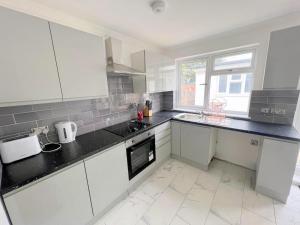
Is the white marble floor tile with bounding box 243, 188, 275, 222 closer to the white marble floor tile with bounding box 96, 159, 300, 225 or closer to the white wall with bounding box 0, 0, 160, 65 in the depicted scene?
the white marble floor tile with bounding box 96, 159, 300, 225

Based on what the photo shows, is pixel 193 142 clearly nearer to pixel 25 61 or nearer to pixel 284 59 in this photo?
pixel 284 59

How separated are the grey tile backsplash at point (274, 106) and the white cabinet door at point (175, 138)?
1.17 m

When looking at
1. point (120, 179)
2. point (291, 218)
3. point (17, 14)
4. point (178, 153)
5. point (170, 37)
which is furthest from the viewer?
Result: point (178, 153)

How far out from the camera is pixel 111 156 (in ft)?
4.69

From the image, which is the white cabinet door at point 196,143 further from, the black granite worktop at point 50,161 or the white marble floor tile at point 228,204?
the black granite worktop at point 50,161

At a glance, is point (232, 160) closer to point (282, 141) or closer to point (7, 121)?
point (282, 141)

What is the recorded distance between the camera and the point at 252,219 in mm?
1396

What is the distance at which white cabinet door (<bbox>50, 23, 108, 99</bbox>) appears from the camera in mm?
1196

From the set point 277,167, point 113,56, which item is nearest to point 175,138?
point 277,167

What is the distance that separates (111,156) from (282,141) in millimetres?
1906

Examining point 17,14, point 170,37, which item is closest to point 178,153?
point 170,37

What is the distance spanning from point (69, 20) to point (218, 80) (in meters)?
2.45

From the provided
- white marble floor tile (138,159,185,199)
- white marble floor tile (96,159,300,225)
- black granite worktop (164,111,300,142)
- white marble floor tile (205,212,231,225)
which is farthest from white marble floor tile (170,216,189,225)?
black granite worktop (164,111,300,142)

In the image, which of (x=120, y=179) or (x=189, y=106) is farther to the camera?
(x=189, y=106)
